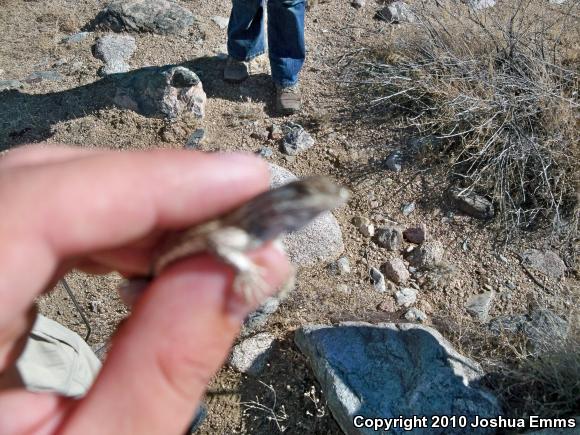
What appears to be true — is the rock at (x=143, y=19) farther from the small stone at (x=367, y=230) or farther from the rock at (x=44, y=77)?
the small stone at (x=367, y=230)

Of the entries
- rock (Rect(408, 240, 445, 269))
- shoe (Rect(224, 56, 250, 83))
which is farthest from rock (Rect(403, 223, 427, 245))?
shoe (Rect(224, 56, 250, 83))

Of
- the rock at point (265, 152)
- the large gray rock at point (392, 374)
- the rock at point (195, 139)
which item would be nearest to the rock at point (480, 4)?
the rock at point (265, 152)

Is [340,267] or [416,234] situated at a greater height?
[416,234]

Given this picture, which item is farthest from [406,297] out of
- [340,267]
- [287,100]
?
[287,100]

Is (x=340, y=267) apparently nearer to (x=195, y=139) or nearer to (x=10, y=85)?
(x=195, y=139)

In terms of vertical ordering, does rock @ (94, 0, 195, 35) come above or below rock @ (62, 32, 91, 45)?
above

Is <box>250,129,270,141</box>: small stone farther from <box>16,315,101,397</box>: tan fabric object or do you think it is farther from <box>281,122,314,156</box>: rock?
<box>16,315,101,397</box>: tan fabric object
